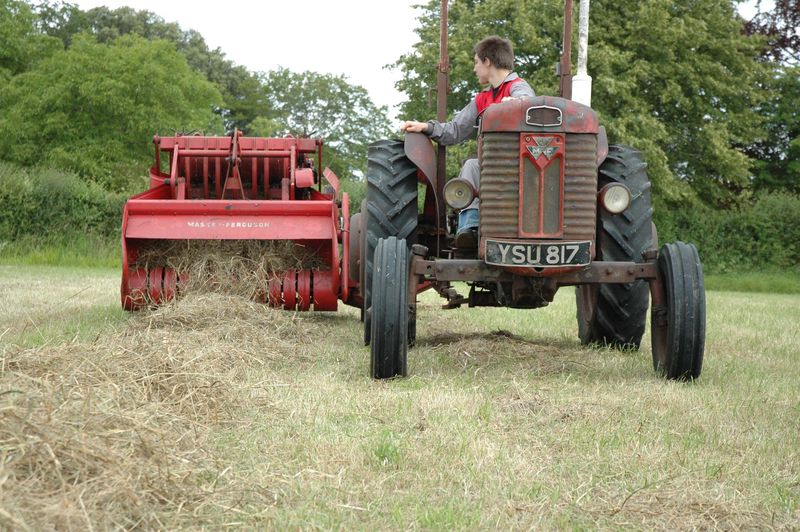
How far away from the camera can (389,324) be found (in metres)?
5.15

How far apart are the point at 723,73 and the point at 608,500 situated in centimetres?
2430

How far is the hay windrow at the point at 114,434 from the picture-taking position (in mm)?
2582

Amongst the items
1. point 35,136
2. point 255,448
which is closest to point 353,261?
point 255,448

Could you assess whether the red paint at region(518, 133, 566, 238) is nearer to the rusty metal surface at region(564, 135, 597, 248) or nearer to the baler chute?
the rusty metal surface at region(564, 135, 597, 248)

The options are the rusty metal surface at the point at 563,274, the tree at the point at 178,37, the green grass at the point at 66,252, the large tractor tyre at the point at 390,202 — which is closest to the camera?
the rusty metal surface at the point at 563,274

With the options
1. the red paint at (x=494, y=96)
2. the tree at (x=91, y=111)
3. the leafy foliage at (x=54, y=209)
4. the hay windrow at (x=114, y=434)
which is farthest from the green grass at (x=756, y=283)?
the hay windrow at (x=114, y=434)

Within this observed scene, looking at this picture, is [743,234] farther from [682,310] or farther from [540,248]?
[540,248]

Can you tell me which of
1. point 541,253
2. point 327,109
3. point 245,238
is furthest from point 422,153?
point 327,109

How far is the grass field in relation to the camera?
280 cm

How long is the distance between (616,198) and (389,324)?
152cm

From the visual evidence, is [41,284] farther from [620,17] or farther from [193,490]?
[620,17]

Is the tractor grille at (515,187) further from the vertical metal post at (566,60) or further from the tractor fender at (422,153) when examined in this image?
the vertical metal post at (566,60)

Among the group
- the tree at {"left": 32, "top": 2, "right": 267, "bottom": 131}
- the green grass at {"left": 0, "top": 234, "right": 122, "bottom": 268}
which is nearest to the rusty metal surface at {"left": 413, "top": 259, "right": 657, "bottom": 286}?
the green grass at {"left": 0, "top": 234, "right": 122, "bottom": 268}

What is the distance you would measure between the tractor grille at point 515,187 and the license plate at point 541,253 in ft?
0.37
